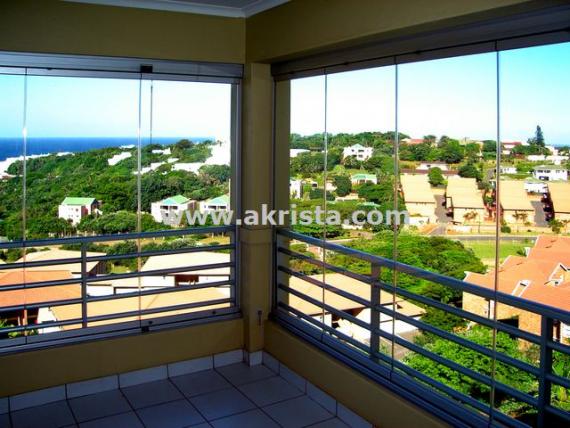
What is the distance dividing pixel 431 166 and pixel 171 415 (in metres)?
2.26

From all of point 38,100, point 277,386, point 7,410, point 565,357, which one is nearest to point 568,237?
point 565,357

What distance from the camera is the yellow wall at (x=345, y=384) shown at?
3189 mm

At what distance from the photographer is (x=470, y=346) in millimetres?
2875

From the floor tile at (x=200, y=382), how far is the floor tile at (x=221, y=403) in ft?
0.25

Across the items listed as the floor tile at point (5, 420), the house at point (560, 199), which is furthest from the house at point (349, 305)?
the floor tile at point (5, 420)

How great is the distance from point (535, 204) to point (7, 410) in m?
3.43

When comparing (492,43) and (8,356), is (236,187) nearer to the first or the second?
(8,356)

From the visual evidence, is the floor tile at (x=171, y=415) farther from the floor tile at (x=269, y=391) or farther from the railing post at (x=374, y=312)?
the railing post at (x=374, y=312)

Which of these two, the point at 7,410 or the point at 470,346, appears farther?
the point at 7,410

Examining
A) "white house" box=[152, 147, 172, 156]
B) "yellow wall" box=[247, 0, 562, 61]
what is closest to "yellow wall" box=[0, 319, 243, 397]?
"white house" box=[152, 147, 172, 156]

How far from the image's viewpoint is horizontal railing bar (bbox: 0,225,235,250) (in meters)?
3.89

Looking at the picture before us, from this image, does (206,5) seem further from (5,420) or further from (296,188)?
(5,420)

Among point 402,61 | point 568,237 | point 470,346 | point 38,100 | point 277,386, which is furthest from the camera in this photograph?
point 277,386

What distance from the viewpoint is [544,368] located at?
8.52ft
